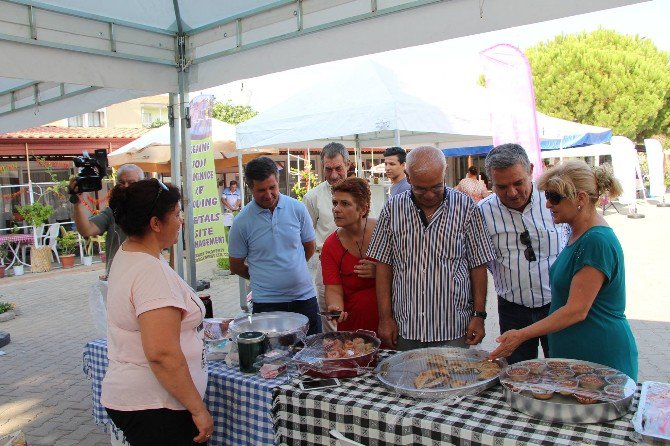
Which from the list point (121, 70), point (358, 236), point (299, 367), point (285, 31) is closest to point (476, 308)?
point (358, 236)

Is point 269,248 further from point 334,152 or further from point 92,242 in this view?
point 92,242

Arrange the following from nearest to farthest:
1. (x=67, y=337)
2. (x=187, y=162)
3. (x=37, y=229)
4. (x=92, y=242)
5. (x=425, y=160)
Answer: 1. (x=425, y=160)
2. (x=187, y=162)
3. (x=67, y=337)
4. (x=37, y=229)
5. (x=92, y=242)

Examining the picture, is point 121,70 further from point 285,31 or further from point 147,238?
point 147,238

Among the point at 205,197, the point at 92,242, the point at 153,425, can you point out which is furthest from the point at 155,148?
the point at 153,425

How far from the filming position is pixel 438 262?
7.43 feet

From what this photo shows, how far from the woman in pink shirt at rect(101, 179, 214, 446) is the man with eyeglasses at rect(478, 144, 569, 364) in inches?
57.9

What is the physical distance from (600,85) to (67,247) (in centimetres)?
2385

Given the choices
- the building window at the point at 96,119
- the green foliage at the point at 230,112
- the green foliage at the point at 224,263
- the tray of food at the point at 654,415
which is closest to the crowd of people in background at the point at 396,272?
the tray of food at the point at 654,415

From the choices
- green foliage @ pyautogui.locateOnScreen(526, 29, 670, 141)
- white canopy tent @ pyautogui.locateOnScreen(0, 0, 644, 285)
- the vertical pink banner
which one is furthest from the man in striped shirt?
green foliage @ pyautogui.locateOnScreen(526, 29, 670, 141)

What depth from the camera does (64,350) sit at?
5566 millimetres

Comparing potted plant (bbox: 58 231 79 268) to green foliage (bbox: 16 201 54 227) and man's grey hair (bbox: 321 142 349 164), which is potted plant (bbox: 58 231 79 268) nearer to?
green foliage (bbox: 16 201 54 227)

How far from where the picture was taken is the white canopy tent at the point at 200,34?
260 centimetres

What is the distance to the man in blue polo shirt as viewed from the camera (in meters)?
3.03

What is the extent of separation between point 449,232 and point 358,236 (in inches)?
20.1
